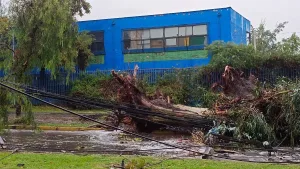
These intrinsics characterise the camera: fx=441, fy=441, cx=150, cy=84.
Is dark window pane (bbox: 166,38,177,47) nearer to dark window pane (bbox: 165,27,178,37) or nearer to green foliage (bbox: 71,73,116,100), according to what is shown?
dark window pane (bbox: 165,27,178,37)

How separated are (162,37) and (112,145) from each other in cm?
1968

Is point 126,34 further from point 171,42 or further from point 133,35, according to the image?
point 171,42

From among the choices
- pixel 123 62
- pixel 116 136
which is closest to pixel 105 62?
pixel 123 62

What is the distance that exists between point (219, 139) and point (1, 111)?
19.2ft

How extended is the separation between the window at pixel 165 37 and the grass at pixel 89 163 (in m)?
22.0

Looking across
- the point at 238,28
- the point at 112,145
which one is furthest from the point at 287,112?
the point at 238,28

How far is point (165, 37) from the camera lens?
31.2 metres

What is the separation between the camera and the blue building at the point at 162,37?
29922 mm

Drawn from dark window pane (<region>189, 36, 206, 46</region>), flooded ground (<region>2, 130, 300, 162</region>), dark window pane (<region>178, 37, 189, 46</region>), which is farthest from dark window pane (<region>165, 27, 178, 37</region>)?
flooded ground (<region>2, 130, 300, 162</region>)

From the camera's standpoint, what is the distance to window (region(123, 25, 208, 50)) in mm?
30297

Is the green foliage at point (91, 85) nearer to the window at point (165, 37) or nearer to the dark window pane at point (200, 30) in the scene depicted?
the window at point (165, 37)

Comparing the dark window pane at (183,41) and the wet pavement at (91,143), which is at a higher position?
the dark window pane at (183,41)

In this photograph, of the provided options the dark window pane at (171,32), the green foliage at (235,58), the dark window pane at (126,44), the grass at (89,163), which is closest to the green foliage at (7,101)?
the grass at (89,163)

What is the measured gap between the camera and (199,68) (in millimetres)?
24531
